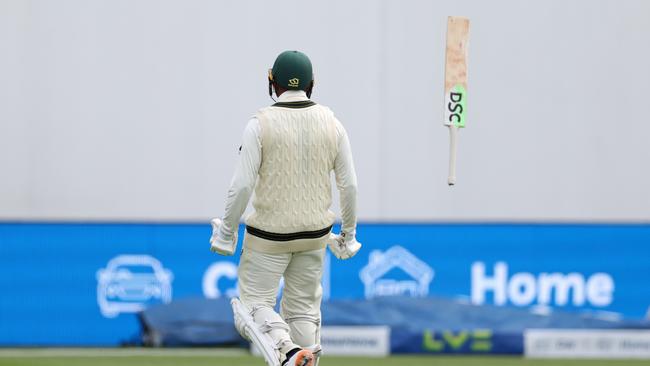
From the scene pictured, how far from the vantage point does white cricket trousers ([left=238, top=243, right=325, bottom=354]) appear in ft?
19.9

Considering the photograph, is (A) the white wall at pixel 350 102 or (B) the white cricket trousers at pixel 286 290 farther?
(A) the white wall at pixel 350 102

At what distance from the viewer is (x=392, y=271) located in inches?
434

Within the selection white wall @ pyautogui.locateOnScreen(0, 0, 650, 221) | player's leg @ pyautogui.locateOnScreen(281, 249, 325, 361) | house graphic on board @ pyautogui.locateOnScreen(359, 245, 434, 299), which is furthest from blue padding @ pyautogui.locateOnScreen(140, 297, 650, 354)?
player's leg @ pyautogui.locateOnScreen(281, 249, 325, 361)

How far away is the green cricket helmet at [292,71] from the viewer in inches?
238

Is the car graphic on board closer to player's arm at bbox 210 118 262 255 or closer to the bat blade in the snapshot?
the bat blade

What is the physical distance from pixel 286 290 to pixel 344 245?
1.10 feet

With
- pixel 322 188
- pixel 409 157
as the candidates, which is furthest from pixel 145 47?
pixel 322 188

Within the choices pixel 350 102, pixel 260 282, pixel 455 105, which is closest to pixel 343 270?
pixel 350 102

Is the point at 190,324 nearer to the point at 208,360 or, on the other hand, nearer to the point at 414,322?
the point at 208,360

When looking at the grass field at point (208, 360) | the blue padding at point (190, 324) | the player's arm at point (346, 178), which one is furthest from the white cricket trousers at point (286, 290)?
the blue padding at point (190, 324)

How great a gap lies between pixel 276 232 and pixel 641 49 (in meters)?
6.85

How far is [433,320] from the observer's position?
33.4ft

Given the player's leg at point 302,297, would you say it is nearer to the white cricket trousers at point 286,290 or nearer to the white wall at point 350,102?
the white cricket trousers at point 286,290

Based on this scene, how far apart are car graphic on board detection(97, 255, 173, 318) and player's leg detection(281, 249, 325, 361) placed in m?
4.76
